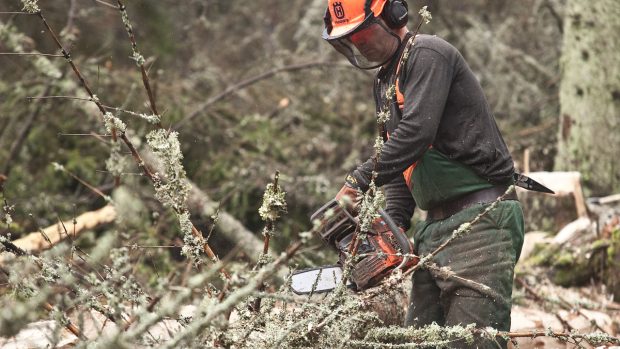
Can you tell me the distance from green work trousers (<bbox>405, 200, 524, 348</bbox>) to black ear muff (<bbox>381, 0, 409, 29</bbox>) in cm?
88

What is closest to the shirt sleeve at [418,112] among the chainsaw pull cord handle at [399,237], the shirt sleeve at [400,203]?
the chainsaw pull cord handle at [399,237]

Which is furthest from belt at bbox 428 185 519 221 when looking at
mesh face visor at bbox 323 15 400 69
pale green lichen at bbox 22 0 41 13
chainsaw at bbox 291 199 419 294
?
pale green lichen at bbox 22 0 41 13

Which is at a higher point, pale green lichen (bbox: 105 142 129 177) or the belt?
pale green lichen (bbox: 105 142 129 177)

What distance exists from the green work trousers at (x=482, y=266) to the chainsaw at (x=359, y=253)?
20 cm

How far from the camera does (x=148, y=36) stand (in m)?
9.78

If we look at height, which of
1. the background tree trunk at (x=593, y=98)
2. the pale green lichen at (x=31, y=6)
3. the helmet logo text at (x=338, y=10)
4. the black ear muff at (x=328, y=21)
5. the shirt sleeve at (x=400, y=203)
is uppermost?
the pale green lichen at (x=31, y=6)

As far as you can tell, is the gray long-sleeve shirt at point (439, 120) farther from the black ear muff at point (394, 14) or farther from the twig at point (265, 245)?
the twig at point (265, 245)

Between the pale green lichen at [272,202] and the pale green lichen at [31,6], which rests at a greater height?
the pale green lichen at [31,6]

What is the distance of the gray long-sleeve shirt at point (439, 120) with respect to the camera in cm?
272

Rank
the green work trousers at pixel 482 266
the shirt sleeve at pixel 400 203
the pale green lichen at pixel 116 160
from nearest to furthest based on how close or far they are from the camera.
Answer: the pale green lichen at pixel 116 160, the green work trousers at pixel 482 266, the shirt sleeve at pixel 400 203

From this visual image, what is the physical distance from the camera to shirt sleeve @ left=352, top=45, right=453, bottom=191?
271 cm

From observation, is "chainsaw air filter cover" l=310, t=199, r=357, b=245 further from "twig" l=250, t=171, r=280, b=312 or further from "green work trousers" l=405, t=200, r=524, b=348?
"green work trousers" l=405, t=200, r=524, b=348

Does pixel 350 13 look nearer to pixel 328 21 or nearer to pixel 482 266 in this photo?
pixel 328 21

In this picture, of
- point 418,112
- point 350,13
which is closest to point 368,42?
point 350,13
